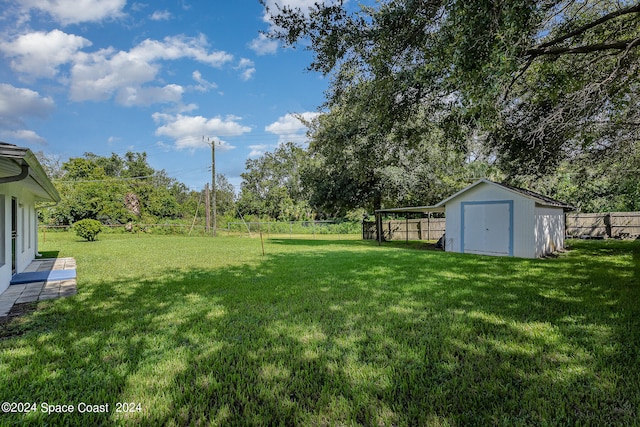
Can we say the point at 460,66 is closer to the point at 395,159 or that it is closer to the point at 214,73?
the point at 395,159

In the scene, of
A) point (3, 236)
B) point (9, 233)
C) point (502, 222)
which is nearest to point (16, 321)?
point (3, 236)

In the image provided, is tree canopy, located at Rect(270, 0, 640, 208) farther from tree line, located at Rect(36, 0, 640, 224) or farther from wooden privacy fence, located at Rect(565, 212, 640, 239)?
wooden privacy fence, located at Rect(565, 212, 640, 239)

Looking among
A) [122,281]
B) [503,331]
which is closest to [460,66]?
[503,331]

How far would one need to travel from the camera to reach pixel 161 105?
2922 centimetres

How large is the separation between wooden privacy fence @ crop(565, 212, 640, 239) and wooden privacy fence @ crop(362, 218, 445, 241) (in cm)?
731

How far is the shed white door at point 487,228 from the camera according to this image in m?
11.4

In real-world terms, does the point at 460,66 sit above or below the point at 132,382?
above

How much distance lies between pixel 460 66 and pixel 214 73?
1580cm

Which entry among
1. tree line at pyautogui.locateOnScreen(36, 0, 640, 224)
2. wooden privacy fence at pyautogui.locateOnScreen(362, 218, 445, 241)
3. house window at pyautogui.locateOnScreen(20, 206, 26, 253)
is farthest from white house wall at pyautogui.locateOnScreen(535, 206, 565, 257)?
house window at pyautogui.locateOnScreen(20, 206, 26, 253)

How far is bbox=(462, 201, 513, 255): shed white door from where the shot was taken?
11.4 m

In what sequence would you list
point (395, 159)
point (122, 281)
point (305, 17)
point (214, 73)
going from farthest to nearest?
1. point (214, 73)
2. point (395, 159)
3. point (122, 281)
4. point (305, 17)

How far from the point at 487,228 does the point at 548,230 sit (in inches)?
82.0

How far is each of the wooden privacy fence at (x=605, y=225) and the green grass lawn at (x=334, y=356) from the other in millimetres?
16357

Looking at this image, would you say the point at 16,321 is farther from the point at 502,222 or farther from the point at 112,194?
the point at 112,194
